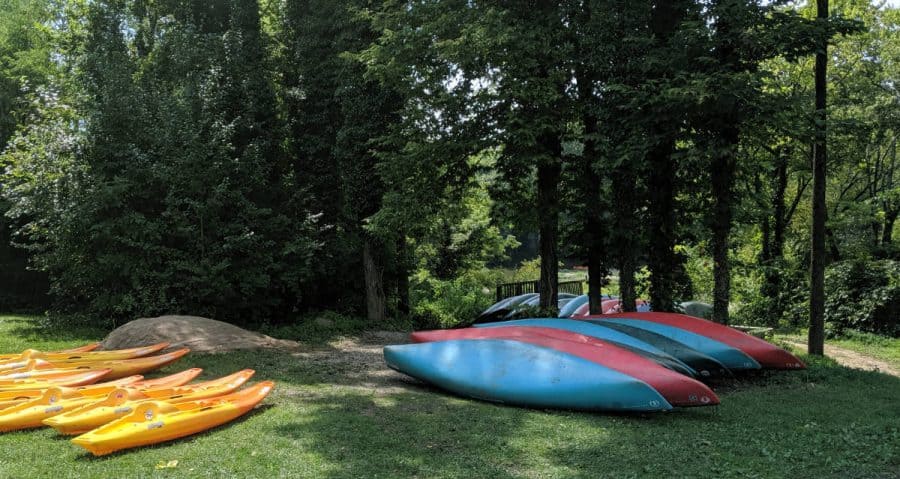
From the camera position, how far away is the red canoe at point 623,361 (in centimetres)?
673

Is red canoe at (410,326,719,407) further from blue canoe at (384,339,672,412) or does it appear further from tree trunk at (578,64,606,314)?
tree trunk at (578,64,606,314)

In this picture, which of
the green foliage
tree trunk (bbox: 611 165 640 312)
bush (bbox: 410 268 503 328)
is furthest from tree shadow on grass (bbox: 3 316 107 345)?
tree trunk (bbox: 611 165 640 312)

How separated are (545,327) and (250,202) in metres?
8.31

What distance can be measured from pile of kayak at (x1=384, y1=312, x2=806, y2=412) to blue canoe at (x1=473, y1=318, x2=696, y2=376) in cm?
1

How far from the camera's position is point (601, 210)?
12.2 metres

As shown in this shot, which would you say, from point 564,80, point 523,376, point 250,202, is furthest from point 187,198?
point 523,376

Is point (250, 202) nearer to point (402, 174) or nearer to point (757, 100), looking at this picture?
point (402, 174)

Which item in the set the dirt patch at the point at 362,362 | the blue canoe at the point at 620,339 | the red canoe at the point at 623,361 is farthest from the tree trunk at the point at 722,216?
the dirt patch at the point at 362,362

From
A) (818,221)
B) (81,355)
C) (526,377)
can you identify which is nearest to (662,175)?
(818,221)

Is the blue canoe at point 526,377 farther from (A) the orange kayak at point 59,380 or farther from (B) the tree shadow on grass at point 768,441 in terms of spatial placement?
(A) the orange kayak at point 59,380

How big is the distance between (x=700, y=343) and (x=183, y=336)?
868 cm

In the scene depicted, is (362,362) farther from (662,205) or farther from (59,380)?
(662,205)

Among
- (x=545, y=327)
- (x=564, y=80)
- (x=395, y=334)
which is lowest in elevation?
(x=395, y=334)

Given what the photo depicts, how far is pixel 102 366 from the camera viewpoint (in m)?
8.55
